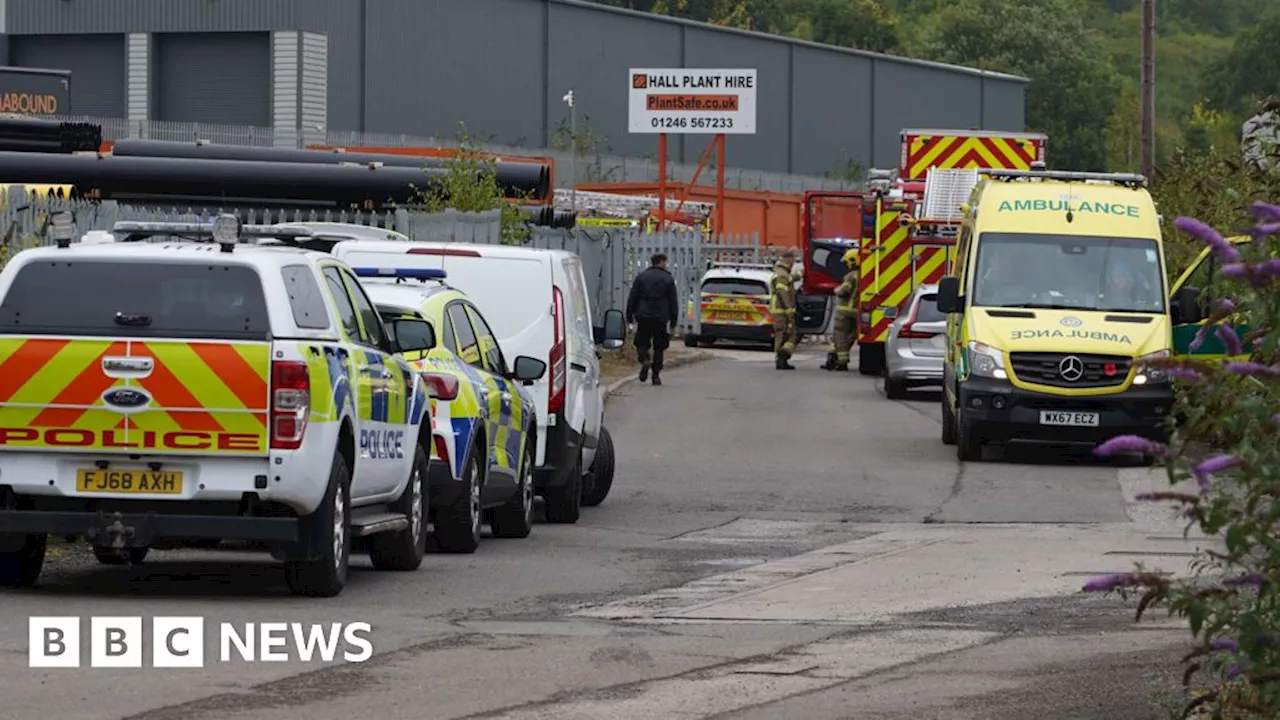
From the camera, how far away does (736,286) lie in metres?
49.8

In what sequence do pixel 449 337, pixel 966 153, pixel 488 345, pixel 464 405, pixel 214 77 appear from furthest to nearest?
pixel 214 77, pixel 966 153, pixel 488 345, pixel 449 337, pixel 464 405

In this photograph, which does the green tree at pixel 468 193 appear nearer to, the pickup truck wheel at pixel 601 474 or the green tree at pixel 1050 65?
the pickup truck wheel at pixel 601 474

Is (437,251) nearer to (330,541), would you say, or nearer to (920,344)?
(330,541)

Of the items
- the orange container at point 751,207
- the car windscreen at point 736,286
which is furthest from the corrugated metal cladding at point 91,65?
the car windscreen at point 736,286

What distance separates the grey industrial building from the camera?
66.9m

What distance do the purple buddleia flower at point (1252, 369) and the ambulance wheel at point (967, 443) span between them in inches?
680

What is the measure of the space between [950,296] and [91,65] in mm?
49050

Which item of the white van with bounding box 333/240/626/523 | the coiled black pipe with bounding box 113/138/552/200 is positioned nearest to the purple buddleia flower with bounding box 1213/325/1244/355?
the white van with bounding box 333/240/626/523

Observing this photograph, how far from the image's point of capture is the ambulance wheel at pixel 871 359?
135 ft

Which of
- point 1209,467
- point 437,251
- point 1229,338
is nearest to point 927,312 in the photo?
point 437,251

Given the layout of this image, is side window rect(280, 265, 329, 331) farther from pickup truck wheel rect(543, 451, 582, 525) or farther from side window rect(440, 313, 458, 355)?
pickup truck wheel rect(543, 451, 582, 525)

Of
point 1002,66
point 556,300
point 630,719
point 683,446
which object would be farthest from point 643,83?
Answer: point 1002,66

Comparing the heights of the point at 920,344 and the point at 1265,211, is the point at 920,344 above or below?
below

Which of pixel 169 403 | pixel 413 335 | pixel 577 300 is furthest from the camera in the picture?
pixel 577 300
